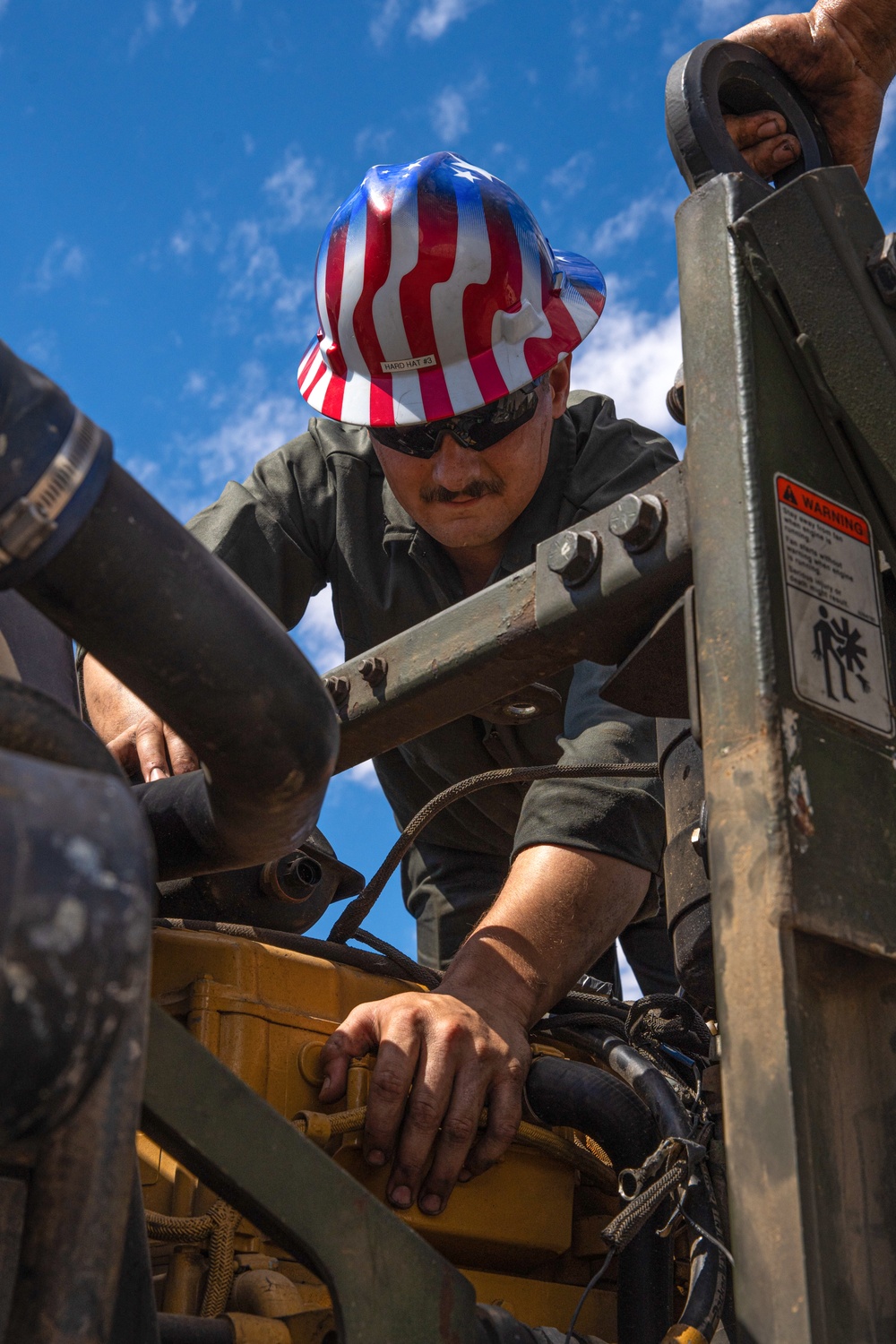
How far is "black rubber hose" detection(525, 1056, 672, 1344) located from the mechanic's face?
4.40 feet

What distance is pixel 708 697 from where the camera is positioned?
1.19m

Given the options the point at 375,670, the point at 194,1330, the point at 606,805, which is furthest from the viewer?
the point at 606,805

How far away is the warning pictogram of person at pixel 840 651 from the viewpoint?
1.20m

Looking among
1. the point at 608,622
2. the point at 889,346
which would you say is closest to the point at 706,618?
the point at 608,622

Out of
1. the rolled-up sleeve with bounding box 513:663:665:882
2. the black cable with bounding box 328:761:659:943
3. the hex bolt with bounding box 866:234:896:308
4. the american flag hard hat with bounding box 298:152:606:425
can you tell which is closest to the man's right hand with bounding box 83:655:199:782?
the black cable with bounding box 328:761:659:943

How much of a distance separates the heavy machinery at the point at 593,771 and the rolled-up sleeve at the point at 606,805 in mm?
460

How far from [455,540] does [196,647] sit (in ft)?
7.07

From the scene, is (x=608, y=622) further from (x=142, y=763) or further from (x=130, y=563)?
(x=142, y=763)

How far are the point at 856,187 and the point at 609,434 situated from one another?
5.71 feet

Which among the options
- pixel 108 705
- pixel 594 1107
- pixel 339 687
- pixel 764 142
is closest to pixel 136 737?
pixel 108 705

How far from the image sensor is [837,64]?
1756 millimetres

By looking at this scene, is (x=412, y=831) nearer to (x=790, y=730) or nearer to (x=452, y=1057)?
(x=452, y=1057)

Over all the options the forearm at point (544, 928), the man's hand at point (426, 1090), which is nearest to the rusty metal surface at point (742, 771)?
the man's hand at point (426, 1090)

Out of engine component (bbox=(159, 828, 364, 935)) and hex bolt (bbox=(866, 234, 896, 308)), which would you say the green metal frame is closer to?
hex bolt (bbox=(866, 234, 896, 308))
